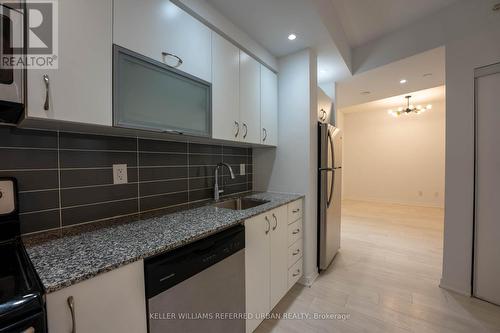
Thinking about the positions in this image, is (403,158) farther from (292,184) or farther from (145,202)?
(145,202)

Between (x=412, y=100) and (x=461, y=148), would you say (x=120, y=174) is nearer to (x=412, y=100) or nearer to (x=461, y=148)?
(x=461, y=148)

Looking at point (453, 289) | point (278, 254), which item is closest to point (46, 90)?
point (278, 254)

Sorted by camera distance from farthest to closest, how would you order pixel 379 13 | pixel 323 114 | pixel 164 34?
pixel 323 114, pixel 379 13, pixel 164 34

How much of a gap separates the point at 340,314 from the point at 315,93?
6.62ft

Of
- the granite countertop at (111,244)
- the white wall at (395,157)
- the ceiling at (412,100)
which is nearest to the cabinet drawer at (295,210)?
the granite countertop at (111,244)

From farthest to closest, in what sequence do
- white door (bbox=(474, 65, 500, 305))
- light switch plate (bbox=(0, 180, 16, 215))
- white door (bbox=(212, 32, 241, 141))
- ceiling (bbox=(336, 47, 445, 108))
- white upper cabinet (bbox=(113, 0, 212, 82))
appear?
ceiling (bbox=(336, 47, 445, 108)) < white door (bbox=(474, 65, 500, 305)) < white door (bbox=(212, 32, 241, 141)) < white upper cabinet (bbox=(113, 0, 212, 82)) < light switch plate (bbox=(0, 180, 16, 215))

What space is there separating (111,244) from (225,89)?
1230 mm

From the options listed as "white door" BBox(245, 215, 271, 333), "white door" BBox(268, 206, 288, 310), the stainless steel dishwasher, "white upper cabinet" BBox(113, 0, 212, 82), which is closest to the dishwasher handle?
the stainless steel dishwasher

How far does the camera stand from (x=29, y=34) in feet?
2.52

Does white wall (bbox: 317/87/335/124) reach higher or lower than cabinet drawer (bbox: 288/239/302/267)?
higher

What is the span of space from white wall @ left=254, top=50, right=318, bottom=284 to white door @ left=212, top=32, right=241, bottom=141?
0.67m

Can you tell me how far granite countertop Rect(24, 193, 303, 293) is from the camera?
686mm

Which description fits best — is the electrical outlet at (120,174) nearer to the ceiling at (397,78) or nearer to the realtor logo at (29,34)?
the realtor logo at (29,34)

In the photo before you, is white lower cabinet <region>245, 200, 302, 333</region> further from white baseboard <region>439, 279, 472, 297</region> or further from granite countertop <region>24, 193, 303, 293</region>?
white baseboard <region>439, 279, 472, 297</region>
